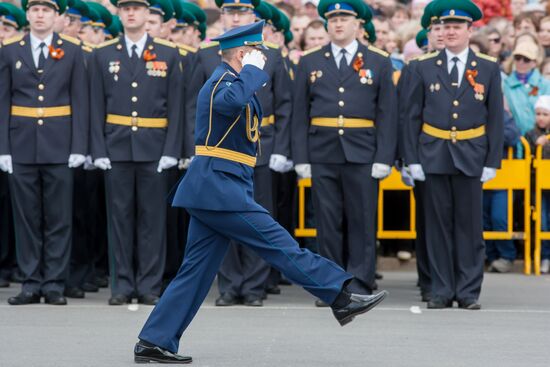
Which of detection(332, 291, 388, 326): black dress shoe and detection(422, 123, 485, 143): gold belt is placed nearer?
detection(332, 291, 388, 326): black dress shoe

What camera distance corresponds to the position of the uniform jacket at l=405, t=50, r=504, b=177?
10.9 meters

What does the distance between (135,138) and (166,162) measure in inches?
12.4

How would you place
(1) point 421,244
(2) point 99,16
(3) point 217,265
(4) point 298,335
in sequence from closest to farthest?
(3) point 217,265
(4) point 298,335
(1) point 421,244
(2) point 99,16

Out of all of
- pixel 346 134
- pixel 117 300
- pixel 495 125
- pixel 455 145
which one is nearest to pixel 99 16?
pixel 346 134

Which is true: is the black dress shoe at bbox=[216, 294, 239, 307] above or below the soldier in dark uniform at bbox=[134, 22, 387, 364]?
below

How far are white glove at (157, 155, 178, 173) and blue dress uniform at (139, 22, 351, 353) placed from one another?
9.32 ft

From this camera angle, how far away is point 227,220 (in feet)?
26.1

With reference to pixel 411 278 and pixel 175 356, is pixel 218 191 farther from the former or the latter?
pixel 411 278

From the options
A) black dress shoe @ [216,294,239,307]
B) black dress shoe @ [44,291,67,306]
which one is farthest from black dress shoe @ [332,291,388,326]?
black dress shoe @ [44,291,67,306]

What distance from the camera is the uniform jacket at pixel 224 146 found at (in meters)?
7.84

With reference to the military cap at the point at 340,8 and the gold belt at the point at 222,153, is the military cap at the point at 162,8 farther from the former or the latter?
the gold belt at the point at 222,153

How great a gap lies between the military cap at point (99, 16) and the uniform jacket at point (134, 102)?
1.80 m

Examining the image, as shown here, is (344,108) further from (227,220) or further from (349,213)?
(227,220)

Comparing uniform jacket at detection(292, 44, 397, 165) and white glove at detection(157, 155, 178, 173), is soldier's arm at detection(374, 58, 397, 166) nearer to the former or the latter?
uniform jacket at detection(292, 44, 397, 165)
